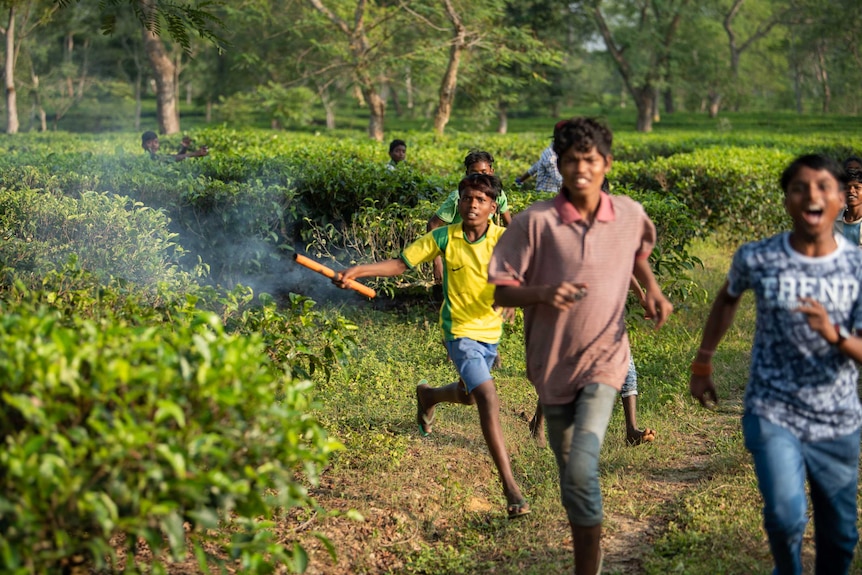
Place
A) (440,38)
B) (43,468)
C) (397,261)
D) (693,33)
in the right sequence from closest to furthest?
(43,468) < (397,261) < (440,38) < (693,33)

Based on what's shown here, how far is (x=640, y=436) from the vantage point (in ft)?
20.0

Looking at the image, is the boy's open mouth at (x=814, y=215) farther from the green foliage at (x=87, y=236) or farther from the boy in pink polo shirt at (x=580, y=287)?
the green foliage at (x=87, y=236)

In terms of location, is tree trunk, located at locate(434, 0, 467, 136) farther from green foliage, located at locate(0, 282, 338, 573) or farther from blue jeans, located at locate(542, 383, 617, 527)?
green foliage, located at locate(0, 282, 338, 573)

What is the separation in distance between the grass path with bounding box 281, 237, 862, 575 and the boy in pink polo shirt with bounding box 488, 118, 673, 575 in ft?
2.70

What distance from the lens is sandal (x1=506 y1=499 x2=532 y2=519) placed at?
4910 mm

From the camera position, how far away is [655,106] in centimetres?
5244

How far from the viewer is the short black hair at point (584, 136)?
376cm

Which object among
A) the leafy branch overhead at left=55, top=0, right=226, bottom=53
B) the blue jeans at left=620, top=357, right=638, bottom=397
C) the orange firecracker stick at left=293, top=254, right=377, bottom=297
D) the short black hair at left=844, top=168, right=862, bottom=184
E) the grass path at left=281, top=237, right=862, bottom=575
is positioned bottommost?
the grass path at left=281, top=237, right=862, bottom=575

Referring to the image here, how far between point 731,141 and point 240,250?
53.8 feet

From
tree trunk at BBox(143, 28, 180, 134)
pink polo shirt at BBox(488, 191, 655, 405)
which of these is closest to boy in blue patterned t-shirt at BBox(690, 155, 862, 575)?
pink polo shirt at BBox(488, 191, 655, 405)

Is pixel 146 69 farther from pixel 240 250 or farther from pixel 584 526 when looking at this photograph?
pixel 584 526

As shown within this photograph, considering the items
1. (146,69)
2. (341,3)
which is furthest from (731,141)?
(146,69)

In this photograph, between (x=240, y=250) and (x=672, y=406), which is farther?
(x=240, y=250)

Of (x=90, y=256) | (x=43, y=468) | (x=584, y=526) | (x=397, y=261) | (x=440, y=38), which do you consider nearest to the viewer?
(x=43, y=468)
